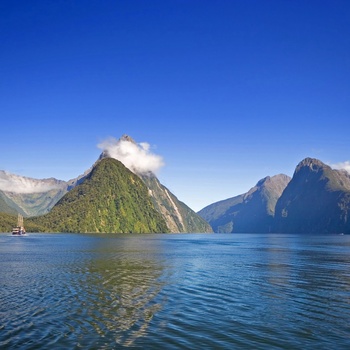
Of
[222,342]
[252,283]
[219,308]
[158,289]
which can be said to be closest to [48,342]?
[222,342]

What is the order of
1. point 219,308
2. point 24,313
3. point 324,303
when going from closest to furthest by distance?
point 24,313, point 219,308, point 324,303

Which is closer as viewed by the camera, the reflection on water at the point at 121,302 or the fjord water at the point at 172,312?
the fjord water at the point at 172,312

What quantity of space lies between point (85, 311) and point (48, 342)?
31.7ft

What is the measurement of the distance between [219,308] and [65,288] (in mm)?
22481

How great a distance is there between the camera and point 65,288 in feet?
157

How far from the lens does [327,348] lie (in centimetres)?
2503

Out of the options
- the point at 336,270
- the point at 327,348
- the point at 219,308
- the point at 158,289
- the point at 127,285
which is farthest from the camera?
the point at 336,270

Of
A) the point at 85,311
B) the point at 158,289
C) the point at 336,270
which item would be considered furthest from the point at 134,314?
the point at 336,270

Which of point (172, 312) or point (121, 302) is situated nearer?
point (172, 312)

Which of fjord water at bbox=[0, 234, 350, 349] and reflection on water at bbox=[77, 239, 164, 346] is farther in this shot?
reflection on water at bbox=[77, 239, 164, 346]

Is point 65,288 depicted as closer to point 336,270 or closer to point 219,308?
point 219,308

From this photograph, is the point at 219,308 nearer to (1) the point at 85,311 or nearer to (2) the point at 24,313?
(1) the point at 85,311

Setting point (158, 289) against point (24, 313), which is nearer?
point (24, 313)

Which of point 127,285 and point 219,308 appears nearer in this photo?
point 219,308
